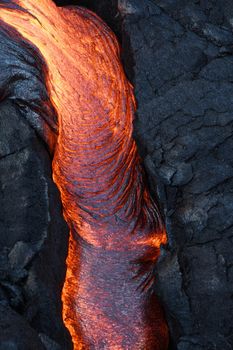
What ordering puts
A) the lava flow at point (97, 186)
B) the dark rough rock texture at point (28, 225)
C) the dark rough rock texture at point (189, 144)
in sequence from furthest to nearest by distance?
1. the lava flow at point (97, 186)
2. the dark rough rock texture at point (189, 144)
3. the dark rough rock texture at point (28, 225)

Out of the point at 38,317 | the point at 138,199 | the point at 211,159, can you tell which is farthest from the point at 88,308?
the point at 211,159

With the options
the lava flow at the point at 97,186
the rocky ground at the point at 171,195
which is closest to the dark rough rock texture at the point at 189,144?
the rocky ground at the point at 171,195

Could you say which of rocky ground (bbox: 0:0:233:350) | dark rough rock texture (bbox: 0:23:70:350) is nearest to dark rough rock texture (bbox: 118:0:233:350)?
rocky ground (bbox: 0:0:233:350)

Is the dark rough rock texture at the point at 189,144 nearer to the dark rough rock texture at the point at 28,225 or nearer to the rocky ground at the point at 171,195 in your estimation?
the rocky ground at the point at 171,195

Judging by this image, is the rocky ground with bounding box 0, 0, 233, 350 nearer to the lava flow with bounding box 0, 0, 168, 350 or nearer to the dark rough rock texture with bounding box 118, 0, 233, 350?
the dark rough rock texture with bounding box 118, 0, 233, 350

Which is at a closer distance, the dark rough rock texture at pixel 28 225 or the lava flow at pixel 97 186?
the dark rough rock texture at pixel 28 225

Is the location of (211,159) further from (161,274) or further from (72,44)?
(72,44)

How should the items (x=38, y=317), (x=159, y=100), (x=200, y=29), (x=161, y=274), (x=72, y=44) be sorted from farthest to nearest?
1. (x=72, y=44)
2. (x=200, y=29)
3. (x=159, y=100)
4. (x=161, y=274)
5. (x=38, y=317)
